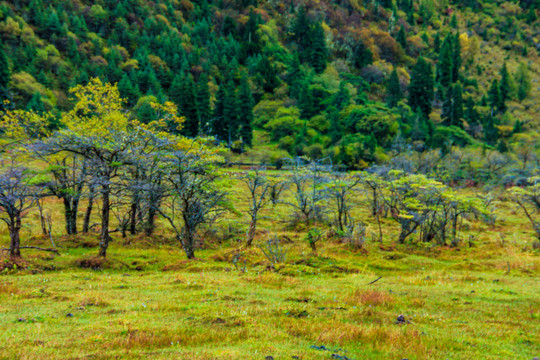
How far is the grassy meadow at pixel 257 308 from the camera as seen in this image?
7.72 metres

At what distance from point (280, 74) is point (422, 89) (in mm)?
52848

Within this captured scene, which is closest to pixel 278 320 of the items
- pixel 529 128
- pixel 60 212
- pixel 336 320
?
pixel 336 320

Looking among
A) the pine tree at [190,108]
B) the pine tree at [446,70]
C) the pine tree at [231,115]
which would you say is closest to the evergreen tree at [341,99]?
the pine tree at [231,115]

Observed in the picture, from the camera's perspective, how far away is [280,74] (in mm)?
132000

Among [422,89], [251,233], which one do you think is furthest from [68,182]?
[422,89]

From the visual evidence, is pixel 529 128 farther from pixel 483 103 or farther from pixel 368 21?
pixel 368 21

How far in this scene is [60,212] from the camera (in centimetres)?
3884

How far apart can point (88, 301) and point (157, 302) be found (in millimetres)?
2481

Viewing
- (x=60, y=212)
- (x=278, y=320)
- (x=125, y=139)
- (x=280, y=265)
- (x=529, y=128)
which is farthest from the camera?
(x=529, y=128)

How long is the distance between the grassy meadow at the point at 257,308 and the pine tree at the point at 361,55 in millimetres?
139215

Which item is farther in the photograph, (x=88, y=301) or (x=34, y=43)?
(x=34, y=43)

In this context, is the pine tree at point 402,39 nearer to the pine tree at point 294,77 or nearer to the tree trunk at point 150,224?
the pine tree at point 294,77

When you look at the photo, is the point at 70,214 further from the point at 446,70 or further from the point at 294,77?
the point at 446,70

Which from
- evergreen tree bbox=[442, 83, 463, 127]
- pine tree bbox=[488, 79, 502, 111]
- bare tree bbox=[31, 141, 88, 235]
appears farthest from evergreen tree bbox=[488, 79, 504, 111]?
bare tree bbox=[31, 141, 88, 235]
